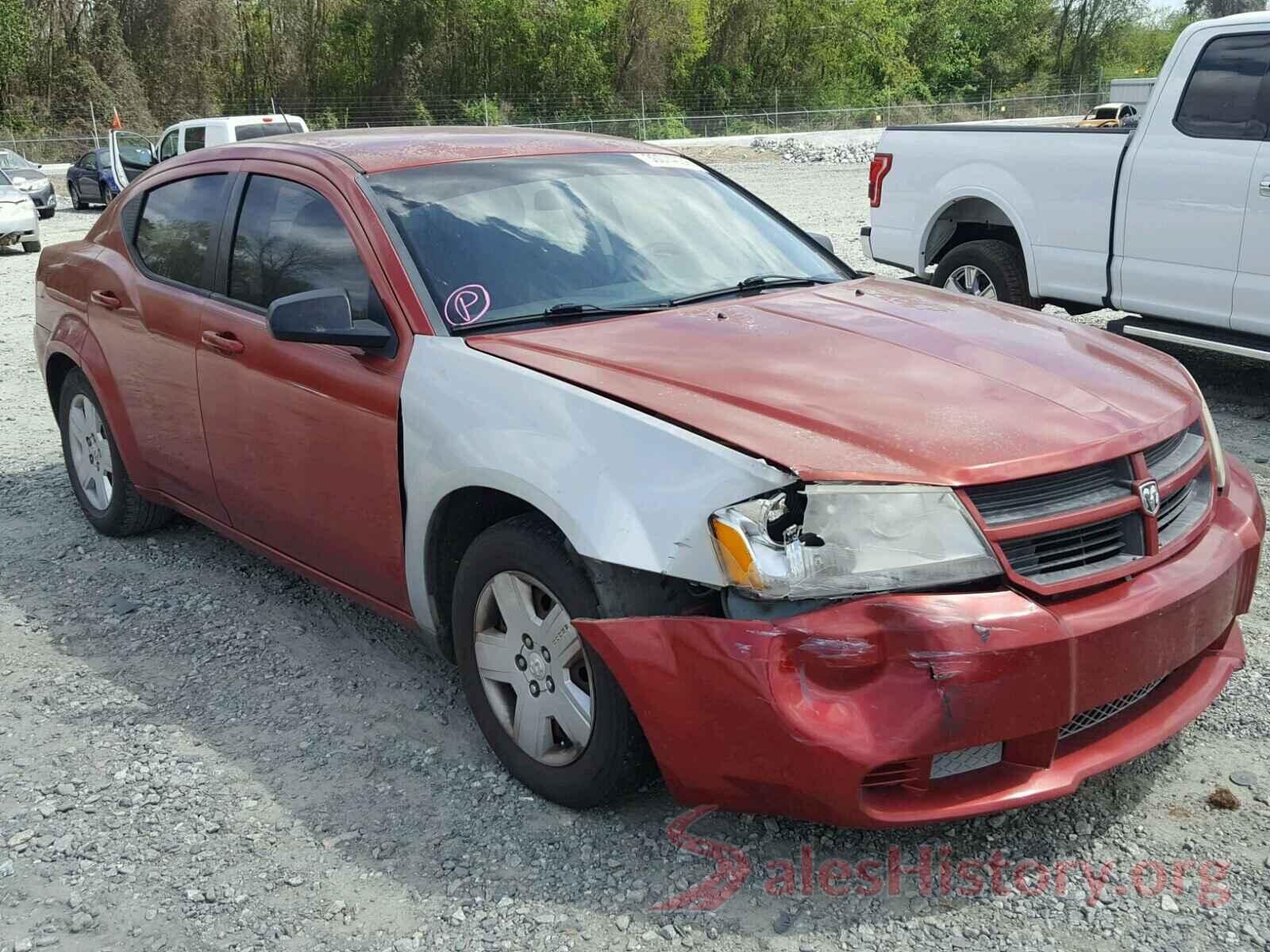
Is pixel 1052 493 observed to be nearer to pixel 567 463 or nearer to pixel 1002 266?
pixel 567 463

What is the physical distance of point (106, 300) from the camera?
4980 mm

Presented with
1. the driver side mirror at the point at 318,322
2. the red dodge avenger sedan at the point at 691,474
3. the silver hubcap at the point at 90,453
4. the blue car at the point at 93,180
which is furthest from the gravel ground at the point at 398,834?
the blue car at the point at 93,180

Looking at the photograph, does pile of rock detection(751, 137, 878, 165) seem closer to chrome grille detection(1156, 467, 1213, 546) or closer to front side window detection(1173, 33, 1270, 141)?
front side window detection(1173, 33, 1270, 141)

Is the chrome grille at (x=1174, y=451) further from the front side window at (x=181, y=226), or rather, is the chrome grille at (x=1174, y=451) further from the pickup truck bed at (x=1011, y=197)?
the pickup truck bed at (x=1011, y=197)

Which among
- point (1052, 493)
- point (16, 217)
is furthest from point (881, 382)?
point (16, 217)

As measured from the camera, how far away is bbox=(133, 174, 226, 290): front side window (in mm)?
4484

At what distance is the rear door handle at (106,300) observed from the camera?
4898mm

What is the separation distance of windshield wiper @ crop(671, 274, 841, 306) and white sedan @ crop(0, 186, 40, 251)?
54.9 ft

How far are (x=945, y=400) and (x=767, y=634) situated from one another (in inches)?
31.1

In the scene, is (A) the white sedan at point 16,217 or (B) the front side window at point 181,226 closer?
(B) the front side window at point 181,226

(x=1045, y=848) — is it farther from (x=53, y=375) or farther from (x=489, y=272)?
(x=53, y=375)

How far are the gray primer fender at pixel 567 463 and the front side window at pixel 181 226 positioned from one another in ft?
4.76

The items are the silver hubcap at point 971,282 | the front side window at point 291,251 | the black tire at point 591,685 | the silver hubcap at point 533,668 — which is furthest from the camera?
the silver hubcap at point 971,282

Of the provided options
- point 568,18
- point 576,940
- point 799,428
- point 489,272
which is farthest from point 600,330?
point 568,18
